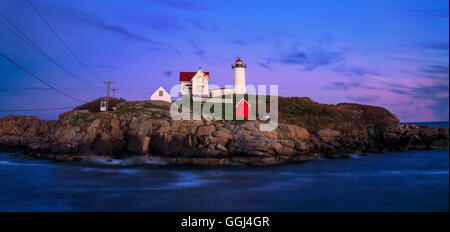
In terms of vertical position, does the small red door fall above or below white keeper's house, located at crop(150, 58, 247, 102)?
below

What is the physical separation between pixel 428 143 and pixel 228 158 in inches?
733

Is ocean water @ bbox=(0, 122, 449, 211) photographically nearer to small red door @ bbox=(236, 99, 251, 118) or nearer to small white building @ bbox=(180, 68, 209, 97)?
small red door @ bbox=(236, 99, 251, 118)

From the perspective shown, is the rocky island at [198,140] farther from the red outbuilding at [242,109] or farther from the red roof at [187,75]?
the red roof at [187,75]

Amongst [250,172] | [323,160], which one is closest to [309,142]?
[323,160]

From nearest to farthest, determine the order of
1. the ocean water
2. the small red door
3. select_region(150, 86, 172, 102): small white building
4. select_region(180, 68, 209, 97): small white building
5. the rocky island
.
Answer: the ocean water < the rocky island < the small red door < select_region(150, 86, 172, 102): small white building < select_region(180, 68, 209, 97): small white building

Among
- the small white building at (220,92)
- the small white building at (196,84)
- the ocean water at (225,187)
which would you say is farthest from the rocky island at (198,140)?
the small white building at (220,92)

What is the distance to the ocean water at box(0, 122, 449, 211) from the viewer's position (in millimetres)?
9766

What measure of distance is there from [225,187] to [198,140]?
19.7ft

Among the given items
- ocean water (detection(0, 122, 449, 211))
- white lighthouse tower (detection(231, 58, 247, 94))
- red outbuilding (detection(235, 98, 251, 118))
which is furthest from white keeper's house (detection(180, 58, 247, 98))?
ocean water (detection(0, 122, 449, 211))

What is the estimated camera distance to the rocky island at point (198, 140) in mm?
17250

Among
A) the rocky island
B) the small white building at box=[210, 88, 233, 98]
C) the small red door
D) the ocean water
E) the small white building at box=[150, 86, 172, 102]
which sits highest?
the small white building at box=[210, 88, 233, 98]

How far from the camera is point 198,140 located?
17.6 m

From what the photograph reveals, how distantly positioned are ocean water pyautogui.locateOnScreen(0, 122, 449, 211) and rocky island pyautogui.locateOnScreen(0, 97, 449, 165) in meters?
1.23

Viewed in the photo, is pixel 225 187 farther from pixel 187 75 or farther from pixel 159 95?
pixel 187 75
